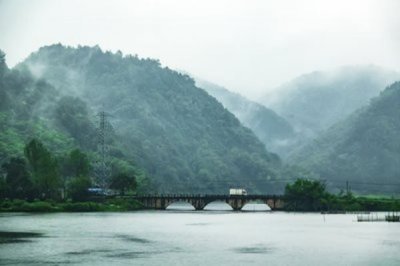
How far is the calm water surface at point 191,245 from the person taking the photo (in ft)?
315

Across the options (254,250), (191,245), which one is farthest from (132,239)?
(254,250)

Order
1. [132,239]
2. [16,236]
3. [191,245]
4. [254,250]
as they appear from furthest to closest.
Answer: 1. [132,239]
2. [16,236]
3. [191,245]
4. [254,250]

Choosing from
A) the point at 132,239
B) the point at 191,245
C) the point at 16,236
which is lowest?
the point at 191,245

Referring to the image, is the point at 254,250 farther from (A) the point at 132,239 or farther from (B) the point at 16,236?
(B) the point at 16,236

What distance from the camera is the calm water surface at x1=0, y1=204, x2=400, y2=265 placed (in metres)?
96.1

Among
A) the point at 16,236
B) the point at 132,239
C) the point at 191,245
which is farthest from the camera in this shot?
the point at 132,239

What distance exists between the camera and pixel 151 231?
151875 millimetres

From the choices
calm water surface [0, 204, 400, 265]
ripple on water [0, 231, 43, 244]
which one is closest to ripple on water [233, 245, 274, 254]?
calm water surface [0, 204, 400, 265]

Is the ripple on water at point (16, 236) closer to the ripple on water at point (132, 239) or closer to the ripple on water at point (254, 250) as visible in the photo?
the ripple on water at point (132, 239)

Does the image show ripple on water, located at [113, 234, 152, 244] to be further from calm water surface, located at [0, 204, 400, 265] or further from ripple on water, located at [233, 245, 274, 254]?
ripple on water, located at [233, 245, 274, 254]

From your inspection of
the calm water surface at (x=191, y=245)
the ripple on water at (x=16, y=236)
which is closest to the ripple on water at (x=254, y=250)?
the calm water surface at (x=191, y=245)

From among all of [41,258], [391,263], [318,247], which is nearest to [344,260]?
[391,263]

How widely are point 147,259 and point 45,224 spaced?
2857 inches

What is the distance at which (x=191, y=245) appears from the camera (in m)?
119
